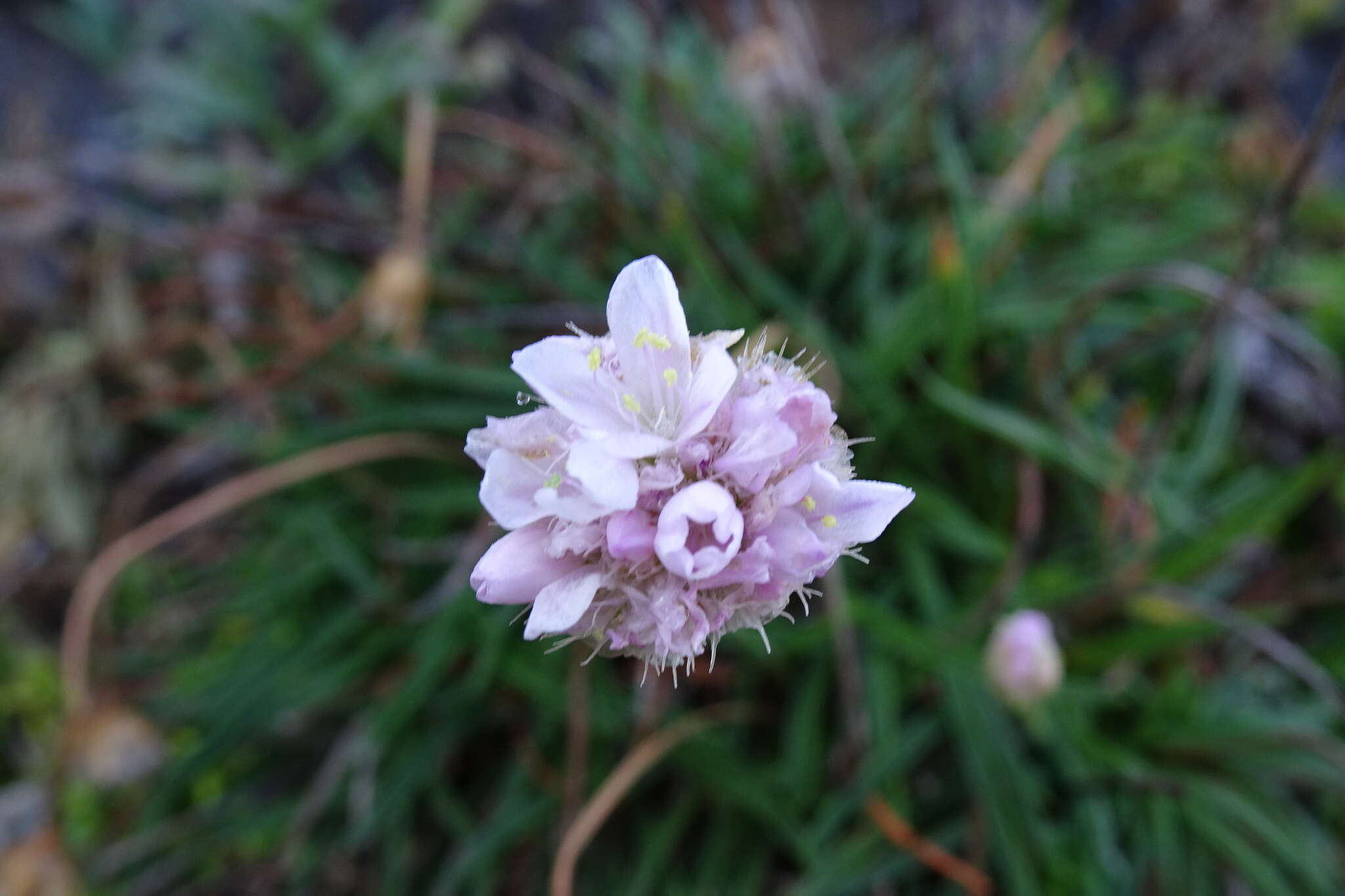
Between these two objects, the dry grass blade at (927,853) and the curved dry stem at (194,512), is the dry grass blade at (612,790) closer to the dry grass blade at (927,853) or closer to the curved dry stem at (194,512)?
the dry grass blade at (927,853)

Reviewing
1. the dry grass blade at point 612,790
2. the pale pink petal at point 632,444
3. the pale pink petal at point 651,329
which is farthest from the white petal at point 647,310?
the dry grass blade at point 612,790

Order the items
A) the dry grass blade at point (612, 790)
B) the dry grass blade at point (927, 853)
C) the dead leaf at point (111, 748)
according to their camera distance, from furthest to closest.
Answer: the dead leaf at point (111, 748)
the dry grass blade at point (927, 853)
the dry grass blade at point (612, 790)

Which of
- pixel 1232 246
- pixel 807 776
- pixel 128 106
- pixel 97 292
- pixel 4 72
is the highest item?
pixel 4 72

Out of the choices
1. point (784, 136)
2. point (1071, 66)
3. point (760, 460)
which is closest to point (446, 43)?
point (784, 136)

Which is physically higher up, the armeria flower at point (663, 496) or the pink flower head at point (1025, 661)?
the armeria flower at point (663, 496)

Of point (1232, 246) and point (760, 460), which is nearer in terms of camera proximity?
point (760, 460)

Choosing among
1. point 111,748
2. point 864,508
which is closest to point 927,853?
point 864,508

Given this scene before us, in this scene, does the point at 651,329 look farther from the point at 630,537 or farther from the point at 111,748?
the point at 111,748

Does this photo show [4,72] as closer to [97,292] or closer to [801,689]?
[97,292]
